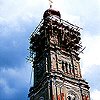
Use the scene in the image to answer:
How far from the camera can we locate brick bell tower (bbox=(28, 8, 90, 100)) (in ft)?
162

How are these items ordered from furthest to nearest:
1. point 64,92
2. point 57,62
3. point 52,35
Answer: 1. point 52,35
2. point 57,62
3. point 64,92

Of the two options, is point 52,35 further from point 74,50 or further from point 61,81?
point 61,81

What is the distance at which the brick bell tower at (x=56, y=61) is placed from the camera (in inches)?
1945

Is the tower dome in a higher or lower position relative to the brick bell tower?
higher

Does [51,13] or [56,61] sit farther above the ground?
[51,13]

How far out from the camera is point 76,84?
168 feet

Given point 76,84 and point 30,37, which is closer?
point 76,84

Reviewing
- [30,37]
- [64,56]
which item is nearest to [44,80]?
[64,56]

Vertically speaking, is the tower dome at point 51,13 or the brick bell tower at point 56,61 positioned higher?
the tower dome at point 51,13

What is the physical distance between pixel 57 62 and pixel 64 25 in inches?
330

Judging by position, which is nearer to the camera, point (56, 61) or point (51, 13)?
point (56, 61)

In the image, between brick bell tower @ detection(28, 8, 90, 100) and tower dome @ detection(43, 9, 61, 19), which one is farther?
tower dome @ detection(43, 9, 61, 19)

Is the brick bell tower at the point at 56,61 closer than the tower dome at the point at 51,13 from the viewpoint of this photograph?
Yes

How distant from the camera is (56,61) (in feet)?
172
